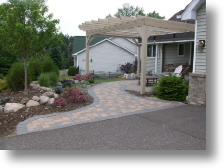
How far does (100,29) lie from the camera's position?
12.6 meters

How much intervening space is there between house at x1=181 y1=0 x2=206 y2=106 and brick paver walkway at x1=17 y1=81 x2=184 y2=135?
33.4 inches

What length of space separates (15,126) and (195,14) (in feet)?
22.6

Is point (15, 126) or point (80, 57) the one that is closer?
point (15, 126)

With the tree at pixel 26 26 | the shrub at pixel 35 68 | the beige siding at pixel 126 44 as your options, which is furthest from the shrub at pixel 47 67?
the beige siding at pixel 126 44

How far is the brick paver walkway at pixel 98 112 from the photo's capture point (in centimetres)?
531

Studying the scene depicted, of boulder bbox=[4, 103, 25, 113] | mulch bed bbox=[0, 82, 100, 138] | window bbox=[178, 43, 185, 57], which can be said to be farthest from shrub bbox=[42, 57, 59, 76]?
window bbox=[178, 43, 185, 57]

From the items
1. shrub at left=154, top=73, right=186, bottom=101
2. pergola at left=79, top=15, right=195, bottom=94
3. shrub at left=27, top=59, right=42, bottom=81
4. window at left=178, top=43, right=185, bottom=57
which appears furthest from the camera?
window at left=178, top=43, right=185, bottom=57

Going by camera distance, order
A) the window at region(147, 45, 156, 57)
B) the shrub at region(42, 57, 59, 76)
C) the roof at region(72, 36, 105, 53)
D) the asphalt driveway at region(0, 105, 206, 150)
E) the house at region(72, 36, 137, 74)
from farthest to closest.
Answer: the roof at region(72, 36, 105, 53) → the house at region(72, 36, 137, 74) → the window at region(147, 45, 156, 57) → the shrub at region(42, 57, 59, 76) → the asphalt driveway at region(0, 105, 206, 150)

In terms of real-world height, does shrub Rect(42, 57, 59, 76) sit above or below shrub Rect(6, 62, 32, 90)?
above

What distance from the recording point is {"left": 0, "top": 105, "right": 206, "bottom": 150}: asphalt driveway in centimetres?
408

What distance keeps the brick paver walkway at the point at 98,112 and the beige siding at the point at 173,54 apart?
892cm

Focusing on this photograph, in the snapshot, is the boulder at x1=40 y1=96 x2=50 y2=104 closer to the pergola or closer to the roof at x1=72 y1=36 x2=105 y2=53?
the pergola
